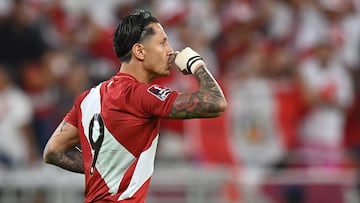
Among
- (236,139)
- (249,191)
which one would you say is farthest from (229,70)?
(249,191)

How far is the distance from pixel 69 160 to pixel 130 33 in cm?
113

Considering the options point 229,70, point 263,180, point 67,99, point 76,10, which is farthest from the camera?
point 76,10

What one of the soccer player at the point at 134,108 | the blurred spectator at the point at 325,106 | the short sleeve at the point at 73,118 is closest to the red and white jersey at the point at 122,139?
the soccer player at the point at 134,108

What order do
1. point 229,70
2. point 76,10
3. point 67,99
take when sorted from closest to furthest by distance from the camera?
point 67,99 < point 229,70 < point 76,10

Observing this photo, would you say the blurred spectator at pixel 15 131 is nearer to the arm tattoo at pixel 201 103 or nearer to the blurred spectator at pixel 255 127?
the blurred spectator at pixel 255 127

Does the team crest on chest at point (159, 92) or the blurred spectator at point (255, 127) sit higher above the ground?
the blurred spectator at point (255, 127)

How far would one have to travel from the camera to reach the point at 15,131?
12.6m

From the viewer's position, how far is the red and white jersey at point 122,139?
655 centimetres

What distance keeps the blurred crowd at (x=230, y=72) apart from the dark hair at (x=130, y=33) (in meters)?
5.43

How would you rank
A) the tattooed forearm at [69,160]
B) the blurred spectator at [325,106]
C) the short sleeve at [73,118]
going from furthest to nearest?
the blurred spectator at [325,106]
the tattooed forearm at [69,160]
the short sleeve at [73,118]

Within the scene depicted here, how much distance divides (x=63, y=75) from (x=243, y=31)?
8.05ft

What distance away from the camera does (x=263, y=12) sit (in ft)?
48.2

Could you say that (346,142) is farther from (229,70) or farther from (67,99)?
(67,99)

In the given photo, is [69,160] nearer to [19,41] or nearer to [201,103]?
[201,103]
